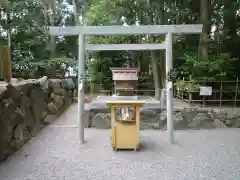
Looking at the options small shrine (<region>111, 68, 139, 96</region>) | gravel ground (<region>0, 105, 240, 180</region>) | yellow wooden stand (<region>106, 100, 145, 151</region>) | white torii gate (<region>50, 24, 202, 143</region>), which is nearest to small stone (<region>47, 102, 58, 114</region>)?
gravel ground (<region>0, 105, 240, 180</region>)

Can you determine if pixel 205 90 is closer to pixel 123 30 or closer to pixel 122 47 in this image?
pixel 122 47

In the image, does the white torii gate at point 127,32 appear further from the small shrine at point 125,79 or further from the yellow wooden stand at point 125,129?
the small shrine at point 125,79

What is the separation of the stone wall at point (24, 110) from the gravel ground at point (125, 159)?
0.18m

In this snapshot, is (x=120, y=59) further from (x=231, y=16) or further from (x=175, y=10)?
(x=231, y=16)

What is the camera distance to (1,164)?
11.0 feet

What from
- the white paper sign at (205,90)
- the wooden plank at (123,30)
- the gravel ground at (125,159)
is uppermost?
the wooden plank at (123,30)

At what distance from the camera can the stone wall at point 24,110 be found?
359cm

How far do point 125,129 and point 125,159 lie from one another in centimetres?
60

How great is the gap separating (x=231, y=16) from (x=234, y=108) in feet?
9.22

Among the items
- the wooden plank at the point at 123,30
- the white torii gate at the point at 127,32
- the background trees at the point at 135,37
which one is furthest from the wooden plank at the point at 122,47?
the background trees at the point at 135,37

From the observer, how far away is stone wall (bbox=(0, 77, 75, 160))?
3586 mm

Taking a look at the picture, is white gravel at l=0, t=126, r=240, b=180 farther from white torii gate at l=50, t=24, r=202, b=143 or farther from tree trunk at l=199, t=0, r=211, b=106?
tree trunk at l=199, t=0, r=211, b=106

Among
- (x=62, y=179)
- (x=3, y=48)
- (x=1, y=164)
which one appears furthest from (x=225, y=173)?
(x=3, y=48)

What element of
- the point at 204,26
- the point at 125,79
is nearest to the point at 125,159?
the point at 125,79
